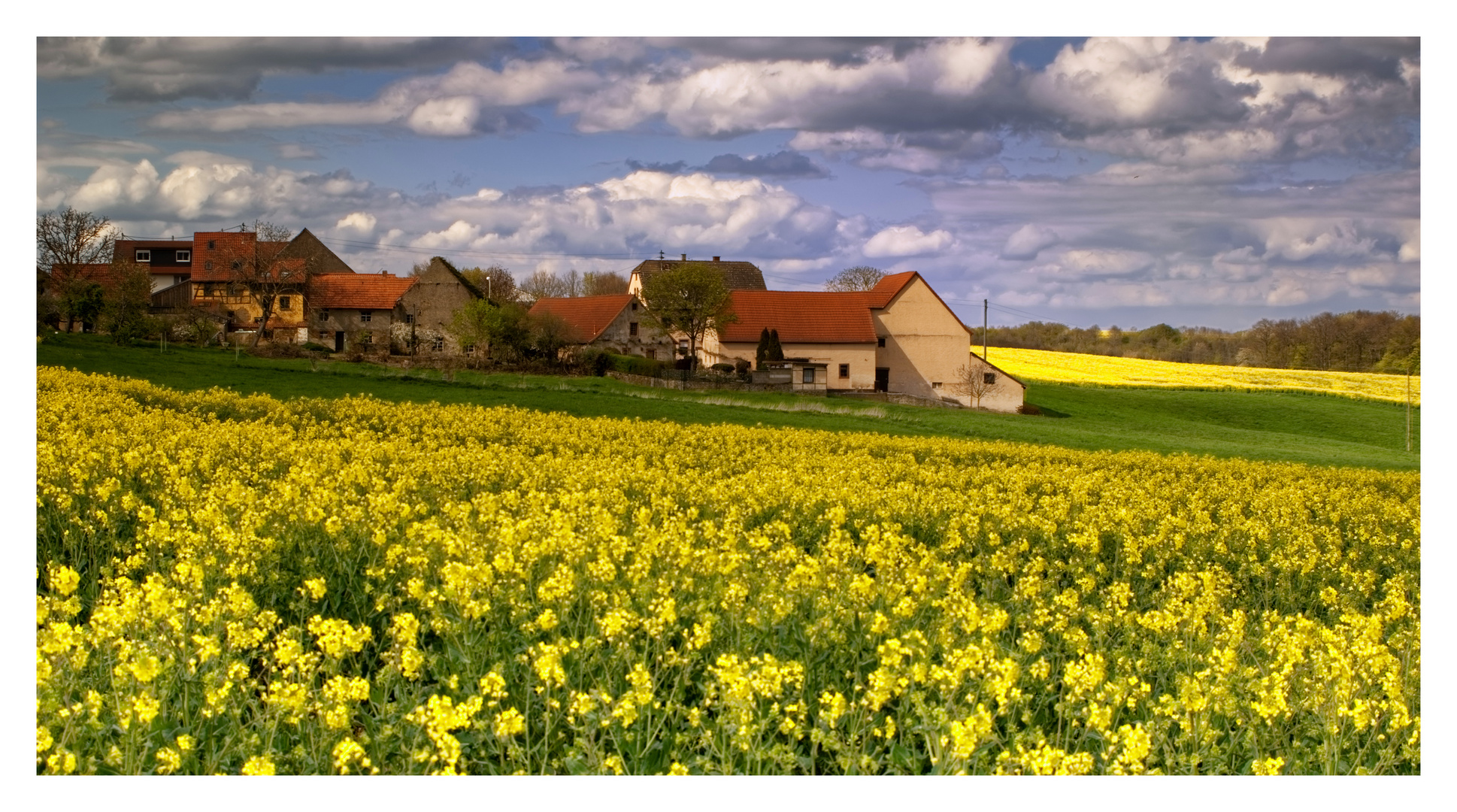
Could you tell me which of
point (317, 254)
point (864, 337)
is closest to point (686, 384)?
point (864, 337)

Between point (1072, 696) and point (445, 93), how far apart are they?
544 cm

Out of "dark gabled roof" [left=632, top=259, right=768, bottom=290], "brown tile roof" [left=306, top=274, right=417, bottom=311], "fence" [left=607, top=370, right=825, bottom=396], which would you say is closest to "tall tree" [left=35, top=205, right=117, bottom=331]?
"fence" [left=607, top=370, right=825, bottom=396]

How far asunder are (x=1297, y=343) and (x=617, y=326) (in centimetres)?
3988

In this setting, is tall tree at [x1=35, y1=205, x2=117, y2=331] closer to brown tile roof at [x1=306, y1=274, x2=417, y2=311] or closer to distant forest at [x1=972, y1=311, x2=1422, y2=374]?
distant forest at [x1=972, y1=311, x2=1422, y2=374]

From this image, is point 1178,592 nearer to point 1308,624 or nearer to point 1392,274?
point 1308,624

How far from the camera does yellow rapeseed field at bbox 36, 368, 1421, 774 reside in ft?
15.4

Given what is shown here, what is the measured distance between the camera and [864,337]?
47906 millimetres

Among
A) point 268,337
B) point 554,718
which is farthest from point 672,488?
point 268,337

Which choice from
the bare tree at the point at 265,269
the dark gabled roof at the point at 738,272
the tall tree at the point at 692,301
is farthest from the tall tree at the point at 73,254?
the dark gabled roof at the point at 738,272

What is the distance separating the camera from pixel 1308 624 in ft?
19.7

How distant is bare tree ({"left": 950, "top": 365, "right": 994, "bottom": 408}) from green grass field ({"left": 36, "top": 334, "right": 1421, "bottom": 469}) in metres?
2.72

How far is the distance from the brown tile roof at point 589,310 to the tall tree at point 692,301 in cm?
431

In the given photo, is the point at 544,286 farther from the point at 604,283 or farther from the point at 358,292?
the point at 358,292

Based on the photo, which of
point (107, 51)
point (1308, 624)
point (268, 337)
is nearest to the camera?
point (1308, 624)
